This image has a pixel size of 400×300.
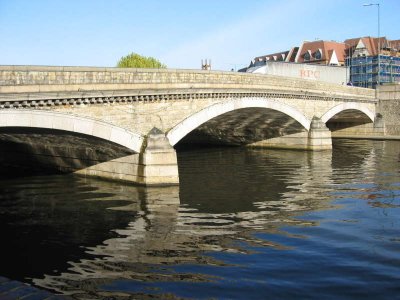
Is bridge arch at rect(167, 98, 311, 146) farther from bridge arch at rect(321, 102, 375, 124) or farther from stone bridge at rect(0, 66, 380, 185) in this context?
bridge arch at rect(321, 102, 375, 124)

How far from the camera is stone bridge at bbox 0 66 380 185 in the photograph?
48.3 feet

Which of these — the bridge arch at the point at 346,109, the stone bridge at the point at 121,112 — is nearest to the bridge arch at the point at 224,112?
Result: the stone bridge at the point at 121,112

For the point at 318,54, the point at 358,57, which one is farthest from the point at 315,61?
the point at 358,57

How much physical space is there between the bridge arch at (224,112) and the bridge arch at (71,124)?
96.1 inches

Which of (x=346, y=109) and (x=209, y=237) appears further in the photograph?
(x=346, y=109)

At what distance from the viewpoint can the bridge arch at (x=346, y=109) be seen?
34819 mm

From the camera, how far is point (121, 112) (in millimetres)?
17547

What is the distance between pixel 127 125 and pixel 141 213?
16.6ft

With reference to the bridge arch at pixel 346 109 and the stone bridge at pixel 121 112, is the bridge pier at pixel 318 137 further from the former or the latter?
the bridge arch at pixel 346 109

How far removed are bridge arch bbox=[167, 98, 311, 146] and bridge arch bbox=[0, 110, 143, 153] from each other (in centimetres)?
244

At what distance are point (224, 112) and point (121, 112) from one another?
729cm

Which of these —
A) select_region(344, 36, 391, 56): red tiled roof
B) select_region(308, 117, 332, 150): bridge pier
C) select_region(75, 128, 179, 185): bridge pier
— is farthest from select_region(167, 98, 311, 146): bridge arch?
select_region(344, 36, 391, 56): red tiled roof

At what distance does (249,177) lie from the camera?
21156 mm

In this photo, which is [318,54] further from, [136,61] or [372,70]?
[136,61]
